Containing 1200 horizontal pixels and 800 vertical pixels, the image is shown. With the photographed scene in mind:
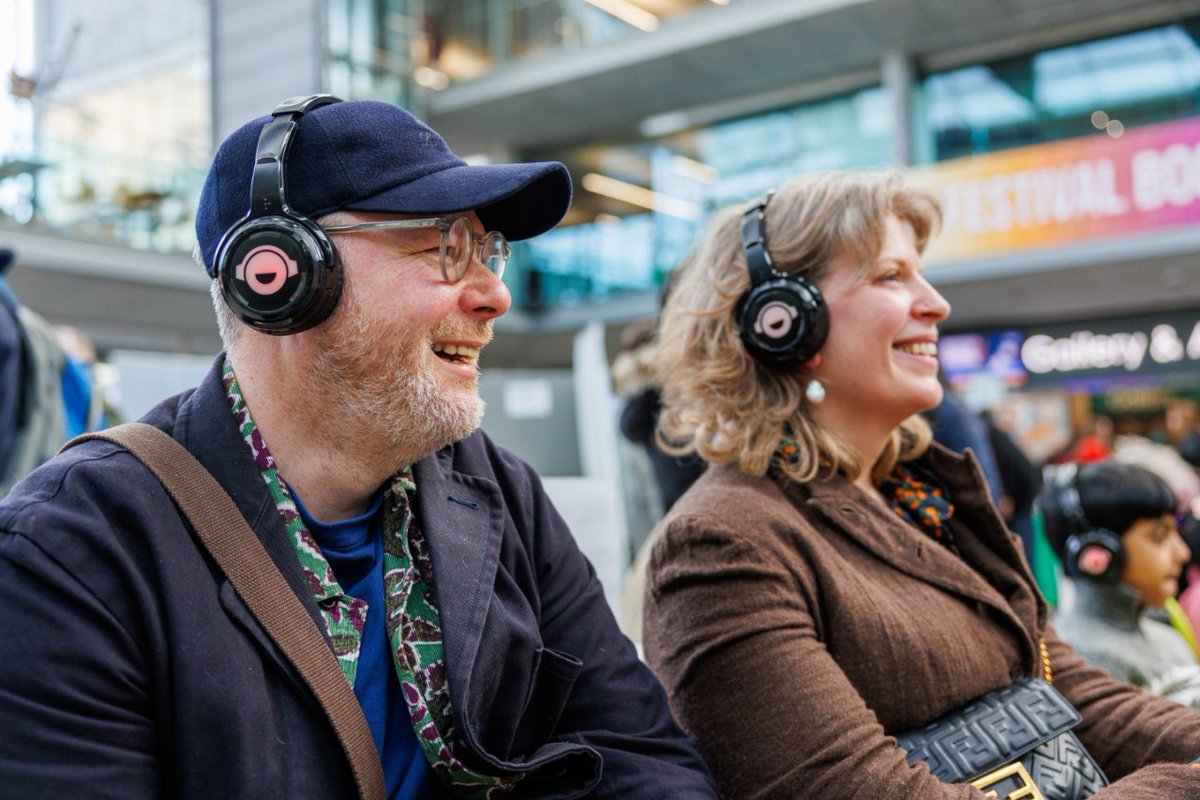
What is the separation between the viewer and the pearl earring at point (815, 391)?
71.4 inches

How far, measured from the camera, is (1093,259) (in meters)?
10.3

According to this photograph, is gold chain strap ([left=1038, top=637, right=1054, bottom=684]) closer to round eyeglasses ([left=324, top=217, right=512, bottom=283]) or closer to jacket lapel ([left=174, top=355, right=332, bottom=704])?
round eyeglasses ([left=324, top=217, right=512, bottom=283])

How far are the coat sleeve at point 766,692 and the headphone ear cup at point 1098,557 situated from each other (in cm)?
106

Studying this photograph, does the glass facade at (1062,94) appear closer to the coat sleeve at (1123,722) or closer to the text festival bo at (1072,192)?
the text festival bo at (1072,192)

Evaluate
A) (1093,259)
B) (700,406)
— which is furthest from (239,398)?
(1093,259)

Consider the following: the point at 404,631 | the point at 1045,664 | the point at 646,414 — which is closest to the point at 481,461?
the point at 404,631

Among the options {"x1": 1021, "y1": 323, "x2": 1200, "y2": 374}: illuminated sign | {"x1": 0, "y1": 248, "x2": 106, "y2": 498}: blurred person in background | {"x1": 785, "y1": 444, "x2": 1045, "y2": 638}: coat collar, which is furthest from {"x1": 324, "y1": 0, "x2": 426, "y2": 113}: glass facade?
{"x1": 785, "y1": 444, "x2": 1045, "y2": 638}: coat collar

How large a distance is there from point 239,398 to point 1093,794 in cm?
129

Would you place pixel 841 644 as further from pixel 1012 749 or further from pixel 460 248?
pixel 460 248

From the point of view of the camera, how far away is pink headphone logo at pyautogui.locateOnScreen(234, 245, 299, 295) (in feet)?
3.78

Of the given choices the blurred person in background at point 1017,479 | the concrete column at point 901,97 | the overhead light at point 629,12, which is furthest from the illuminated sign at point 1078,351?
the blurred person in background at point 1017,479

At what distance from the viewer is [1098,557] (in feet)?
8.04

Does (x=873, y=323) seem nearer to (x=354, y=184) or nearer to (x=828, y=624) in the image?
(x=828, y=624)

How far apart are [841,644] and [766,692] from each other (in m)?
0.17
